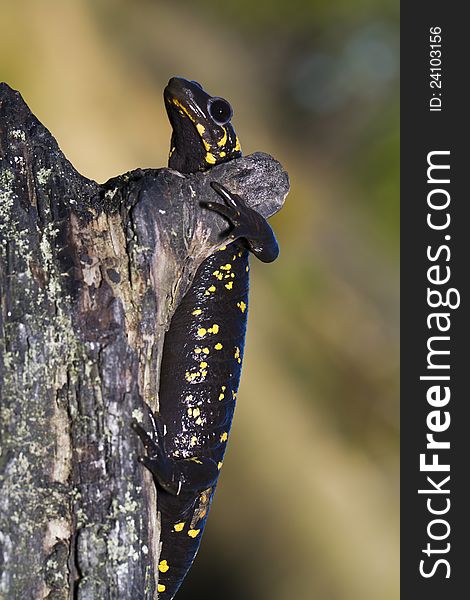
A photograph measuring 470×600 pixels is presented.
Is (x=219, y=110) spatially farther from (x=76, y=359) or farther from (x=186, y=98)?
(x=76, y=359)

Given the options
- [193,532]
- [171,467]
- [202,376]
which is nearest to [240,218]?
[202,376]

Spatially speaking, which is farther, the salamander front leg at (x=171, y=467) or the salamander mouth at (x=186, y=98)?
the salamander mouth at (x=186, y=98)

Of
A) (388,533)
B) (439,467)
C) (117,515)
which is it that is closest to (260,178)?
(117,515)

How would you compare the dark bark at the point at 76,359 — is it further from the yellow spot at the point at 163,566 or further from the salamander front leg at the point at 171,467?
the yellow spot at the point at 163,566

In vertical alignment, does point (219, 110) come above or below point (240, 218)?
above

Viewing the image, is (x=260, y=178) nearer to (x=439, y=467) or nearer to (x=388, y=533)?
(x=439, y=467)

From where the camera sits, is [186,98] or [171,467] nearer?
[171,467]

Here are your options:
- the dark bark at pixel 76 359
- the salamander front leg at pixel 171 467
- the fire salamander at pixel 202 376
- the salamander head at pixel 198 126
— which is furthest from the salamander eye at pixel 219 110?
the salamander front leg at pixel 171 467
